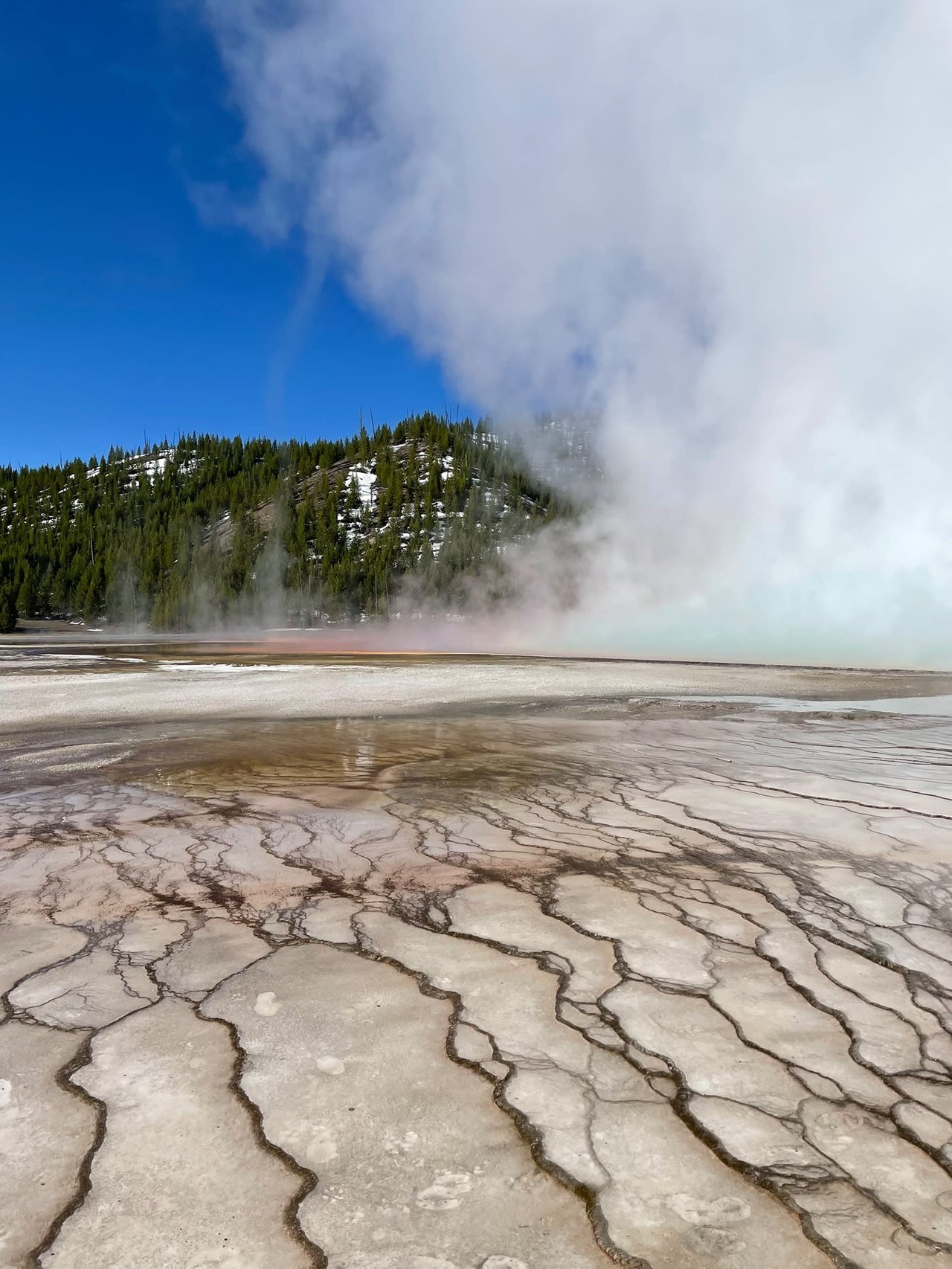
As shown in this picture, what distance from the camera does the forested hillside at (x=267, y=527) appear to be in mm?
95500

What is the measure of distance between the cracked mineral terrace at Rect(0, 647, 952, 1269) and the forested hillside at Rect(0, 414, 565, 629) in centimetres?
8513

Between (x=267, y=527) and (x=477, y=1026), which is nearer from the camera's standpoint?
(x=477, y=1026)

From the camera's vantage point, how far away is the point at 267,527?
11819 centimetres

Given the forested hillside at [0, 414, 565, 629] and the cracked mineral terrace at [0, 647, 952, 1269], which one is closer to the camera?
the cracked mineral terrace at [0, 647, 952, 1269]

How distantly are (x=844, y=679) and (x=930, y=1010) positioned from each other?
17847 mm

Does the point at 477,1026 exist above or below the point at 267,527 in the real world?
below

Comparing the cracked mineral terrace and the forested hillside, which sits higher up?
the forested hillside

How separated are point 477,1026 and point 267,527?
12168 centimetres

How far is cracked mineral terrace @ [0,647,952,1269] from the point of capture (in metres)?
1.83

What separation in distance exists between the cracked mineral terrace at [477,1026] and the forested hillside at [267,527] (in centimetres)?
8513

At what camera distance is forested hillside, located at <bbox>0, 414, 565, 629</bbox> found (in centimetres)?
9550

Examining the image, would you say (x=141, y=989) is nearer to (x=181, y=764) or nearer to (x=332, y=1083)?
(x=332, y=1083)

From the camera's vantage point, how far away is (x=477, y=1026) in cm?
266

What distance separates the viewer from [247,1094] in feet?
7.47
